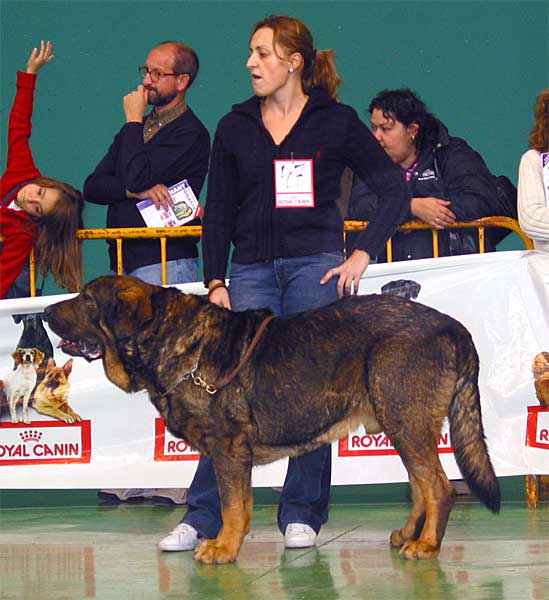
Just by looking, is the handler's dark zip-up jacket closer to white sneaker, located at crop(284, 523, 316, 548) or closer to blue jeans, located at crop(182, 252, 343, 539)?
blue jeans, located at crop(182, 252, 343, 539)

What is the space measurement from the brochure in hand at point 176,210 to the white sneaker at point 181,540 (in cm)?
179

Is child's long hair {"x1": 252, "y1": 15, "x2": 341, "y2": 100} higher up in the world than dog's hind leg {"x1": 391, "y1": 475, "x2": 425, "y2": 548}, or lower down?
higher up

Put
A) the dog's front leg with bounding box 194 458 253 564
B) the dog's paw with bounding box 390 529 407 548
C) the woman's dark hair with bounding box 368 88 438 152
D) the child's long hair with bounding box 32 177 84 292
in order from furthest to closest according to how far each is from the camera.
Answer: the woman's dark hair with bounding box 368 88 438 152 < the child's long hair with bounding box 32 177 84 292 < the dog's paw with bounding box 390 529 407 548 < the dog's front leg with bounding box 194 458 253 564

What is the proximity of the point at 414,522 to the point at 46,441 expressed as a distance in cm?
217

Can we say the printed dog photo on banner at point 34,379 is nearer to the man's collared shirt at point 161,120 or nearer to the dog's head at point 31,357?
the dog's head at point 31,357

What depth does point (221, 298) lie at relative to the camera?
5242 mm

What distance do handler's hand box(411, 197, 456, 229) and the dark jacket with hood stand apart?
8 centimetres

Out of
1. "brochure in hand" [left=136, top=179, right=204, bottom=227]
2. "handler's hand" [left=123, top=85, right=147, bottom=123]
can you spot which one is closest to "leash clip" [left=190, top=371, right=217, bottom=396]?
"brochure in hand" [left=136, top=179, right=204, bottom=227]

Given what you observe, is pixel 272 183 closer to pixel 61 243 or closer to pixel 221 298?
pixel 221 298

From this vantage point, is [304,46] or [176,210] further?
[176,210]

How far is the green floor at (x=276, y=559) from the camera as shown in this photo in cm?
445

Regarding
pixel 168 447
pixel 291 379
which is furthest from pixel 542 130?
pixel 168 447

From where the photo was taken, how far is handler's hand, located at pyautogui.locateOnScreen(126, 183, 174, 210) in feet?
21.3

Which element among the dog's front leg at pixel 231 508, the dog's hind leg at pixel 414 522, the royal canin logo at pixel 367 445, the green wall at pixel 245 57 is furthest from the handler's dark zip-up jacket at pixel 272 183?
the green wall at pixel 245 57
